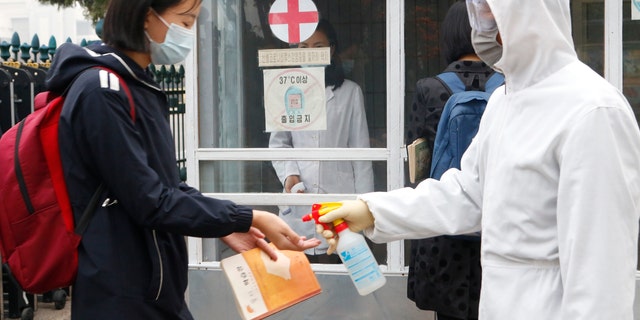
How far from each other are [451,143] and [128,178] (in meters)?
1.73

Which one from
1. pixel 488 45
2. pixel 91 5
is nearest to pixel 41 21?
pixel 91 5

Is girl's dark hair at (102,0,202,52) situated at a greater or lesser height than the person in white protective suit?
greater

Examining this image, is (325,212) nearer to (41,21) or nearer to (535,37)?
(535,37)

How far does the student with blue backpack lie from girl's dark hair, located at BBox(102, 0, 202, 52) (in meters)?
1.59

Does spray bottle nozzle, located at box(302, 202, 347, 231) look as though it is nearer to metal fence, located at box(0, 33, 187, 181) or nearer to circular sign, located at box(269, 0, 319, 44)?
circular sign, located at box(269, 0, 319, 44)

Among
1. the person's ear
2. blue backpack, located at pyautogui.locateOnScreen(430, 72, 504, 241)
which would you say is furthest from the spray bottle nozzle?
blue backpack, located at pyautogui.locateOnScreen(430, 72, 504, 241)

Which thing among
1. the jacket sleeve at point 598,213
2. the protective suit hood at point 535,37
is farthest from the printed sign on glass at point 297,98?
the jacket sleeve at point 598,213

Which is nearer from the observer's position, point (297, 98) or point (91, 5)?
point (297, 98)

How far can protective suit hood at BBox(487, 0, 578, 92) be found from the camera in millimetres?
2436

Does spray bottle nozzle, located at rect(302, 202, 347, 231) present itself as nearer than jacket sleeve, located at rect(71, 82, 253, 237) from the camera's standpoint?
No

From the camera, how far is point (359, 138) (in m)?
5.49

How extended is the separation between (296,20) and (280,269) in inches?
102

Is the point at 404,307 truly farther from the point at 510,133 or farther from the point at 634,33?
the point at 510,133

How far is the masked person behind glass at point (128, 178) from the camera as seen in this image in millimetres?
2709
